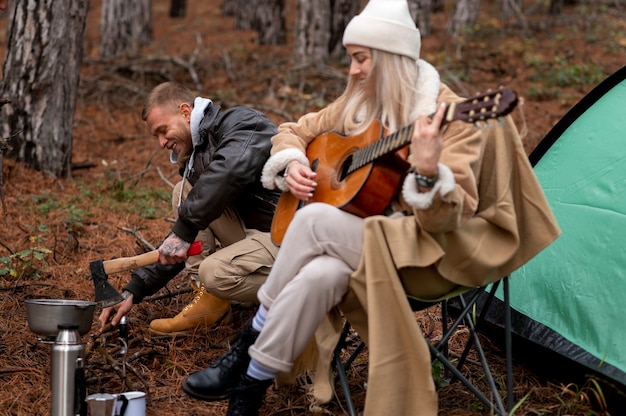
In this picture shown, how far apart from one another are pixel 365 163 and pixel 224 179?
98cm

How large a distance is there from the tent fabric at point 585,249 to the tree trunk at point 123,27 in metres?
7.12

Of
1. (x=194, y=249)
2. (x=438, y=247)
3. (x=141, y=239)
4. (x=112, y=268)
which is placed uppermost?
(x=438, y=247)

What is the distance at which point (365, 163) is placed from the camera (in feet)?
9.74

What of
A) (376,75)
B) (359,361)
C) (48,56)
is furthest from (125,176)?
(376,75)

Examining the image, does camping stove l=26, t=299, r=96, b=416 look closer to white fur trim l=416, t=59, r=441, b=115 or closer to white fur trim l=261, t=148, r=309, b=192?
white fur trim l=261, t=148, r=309, b=192

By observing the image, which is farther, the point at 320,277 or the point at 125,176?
the point at 125,176

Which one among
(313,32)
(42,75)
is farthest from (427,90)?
(313,32)

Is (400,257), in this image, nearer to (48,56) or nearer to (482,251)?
(482,251)

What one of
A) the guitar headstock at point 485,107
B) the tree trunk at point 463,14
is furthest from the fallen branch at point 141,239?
the tree trunk at point 463,14

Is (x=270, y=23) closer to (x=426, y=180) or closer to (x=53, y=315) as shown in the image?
(x=53, y=315)

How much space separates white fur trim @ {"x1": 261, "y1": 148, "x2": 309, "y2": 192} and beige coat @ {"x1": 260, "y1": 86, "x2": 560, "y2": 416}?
0.59 meters

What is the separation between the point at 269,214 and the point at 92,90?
583 cm

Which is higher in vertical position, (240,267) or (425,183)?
(425,183)

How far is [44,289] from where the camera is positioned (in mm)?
4648
